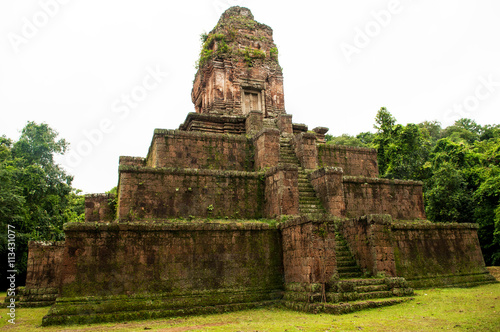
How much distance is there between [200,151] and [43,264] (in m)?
6.64

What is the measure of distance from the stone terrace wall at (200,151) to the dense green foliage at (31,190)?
11.2 metres

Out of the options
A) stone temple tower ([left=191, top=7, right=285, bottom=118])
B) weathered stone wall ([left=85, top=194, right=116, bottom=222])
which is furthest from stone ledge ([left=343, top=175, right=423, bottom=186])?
weathered stone wall ([left=85, top=194, right=116, bottom=222])

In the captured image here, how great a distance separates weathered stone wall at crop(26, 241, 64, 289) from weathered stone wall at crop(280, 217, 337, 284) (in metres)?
8.40

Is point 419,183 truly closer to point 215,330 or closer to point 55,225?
point 215,330

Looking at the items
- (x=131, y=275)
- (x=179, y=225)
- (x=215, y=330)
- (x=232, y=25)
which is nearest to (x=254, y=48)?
(x=232, y=25)

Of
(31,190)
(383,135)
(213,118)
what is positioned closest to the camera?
(213,118)

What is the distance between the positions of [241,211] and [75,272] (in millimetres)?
5163

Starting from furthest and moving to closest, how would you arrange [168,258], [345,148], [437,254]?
[345,148] < [437,254] < [168,258]

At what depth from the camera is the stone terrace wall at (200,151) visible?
1345cm

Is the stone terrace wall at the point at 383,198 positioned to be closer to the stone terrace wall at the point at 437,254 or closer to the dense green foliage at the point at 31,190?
the stone terrace wall at the point at 437,254

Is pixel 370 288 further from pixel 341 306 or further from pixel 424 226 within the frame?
pixel 424 226

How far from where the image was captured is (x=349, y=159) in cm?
1593

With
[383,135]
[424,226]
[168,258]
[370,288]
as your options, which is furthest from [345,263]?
[383,135]

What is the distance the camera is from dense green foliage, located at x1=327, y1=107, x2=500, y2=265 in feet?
61.4
